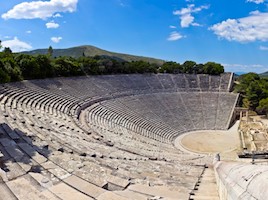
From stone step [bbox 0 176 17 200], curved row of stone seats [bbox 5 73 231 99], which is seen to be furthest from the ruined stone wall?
curved row of stone seats [bbox 5 73 231 99]

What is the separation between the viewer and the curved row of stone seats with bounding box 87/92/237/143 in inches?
1092

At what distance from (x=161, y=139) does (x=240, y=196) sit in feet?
79.2

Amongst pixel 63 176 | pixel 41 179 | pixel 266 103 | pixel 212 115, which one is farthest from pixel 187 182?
pixel 266 103

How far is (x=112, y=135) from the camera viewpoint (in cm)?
1973

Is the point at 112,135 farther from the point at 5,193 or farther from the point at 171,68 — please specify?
the point at 171,68

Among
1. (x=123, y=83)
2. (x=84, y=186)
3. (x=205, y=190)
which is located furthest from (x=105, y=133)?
(x=123, y=83)

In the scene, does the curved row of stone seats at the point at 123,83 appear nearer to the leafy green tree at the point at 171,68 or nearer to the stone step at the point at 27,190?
the leafy green tree at the point at 171,68

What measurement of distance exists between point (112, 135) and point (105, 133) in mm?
533

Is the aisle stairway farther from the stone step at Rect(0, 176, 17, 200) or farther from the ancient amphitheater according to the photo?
the stone step at Rect(0, 176, 17, 200)

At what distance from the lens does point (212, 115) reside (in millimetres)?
37188

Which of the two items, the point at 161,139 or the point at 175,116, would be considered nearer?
the point at 161,139

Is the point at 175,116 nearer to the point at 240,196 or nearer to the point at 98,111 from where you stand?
the point at 98,111

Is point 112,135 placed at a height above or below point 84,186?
below

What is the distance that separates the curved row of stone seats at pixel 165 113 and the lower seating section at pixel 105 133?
14cm
